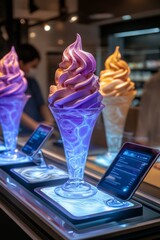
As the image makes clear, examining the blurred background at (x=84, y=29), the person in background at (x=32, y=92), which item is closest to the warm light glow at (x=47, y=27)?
the blurred background at (x=84, y=29)

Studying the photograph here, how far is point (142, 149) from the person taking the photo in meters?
1.10

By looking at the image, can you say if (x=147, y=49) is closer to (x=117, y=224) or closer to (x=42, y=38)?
(x=42, y=38)

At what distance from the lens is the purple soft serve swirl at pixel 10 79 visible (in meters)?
1.56

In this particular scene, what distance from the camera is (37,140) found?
1556mm

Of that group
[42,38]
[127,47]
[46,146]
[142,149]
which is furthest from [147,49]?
[142,149]

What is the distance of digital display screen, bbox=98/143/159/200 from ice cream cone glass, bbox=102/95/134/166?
1.18ft

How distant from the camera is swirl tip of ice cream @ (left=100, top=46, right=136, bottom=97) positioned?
1.52m

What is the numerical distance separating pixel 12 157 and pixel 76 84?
630 mm

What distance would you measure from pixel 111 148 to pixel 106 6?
292 centimetres

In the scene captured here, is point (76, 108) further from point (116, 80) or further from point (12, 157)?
point (12, 157)

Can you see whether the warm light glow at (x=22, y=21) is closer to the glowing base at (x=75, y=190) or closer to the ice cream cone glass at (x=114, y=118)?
the ice cream cone glass at (x=114, y=118)

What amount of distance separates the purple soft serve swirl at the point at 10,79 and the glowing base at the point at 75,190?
1.80 ft

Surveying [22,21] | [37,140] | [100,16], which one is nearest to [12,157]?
[37,140]

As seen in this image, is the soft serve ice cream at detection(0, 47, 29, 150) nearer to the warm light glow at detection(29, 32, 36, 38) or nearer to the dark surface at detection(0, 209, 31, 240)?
the dark surface at detection(0, 209, 31, 240)
